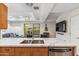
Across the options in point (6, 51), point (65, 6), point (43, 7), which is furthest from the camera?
point (65, 6)

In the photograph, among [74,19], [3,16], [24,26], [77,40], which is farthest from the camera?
[24,26]

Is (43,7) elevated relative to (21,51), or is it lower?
elevated

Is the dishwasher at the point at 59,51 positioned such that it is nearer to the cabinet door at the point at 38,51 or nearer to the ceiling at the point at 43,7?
the cabinet door at the point at 38,51

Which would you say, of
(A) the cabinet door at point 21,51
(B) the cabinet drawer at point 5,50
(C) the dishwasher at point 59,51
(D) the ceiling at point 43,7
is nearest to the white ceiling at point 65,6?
(D) the ceiling at point 43,7

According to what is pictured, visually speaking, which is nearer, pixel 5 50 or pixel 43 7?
pixel 5 50

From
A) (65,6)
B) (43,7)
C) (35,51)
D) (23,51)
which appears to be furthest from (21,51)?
(65,6)

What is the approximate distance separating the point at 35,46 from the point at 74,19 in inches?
93.6

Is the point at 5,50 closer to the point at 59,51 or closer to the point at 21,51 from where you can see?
the point at 21,51

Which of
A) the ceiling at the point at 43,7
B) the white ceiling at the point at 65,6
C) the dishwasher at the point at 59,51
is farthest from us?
the white ceiling at the point at 65,6

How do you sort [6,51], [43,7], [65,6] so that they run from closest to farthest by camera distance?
[6,51]
[43,7]
[65,6]

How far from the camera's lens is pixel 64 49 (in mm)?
A: 2336

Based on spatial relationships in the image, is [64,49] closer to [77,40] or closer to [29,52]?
[29,52]

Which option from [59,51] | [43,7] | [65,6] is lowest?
[59,51]

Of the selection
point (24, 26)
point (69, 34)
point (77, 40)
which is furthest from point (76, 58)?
point (24, 26)
